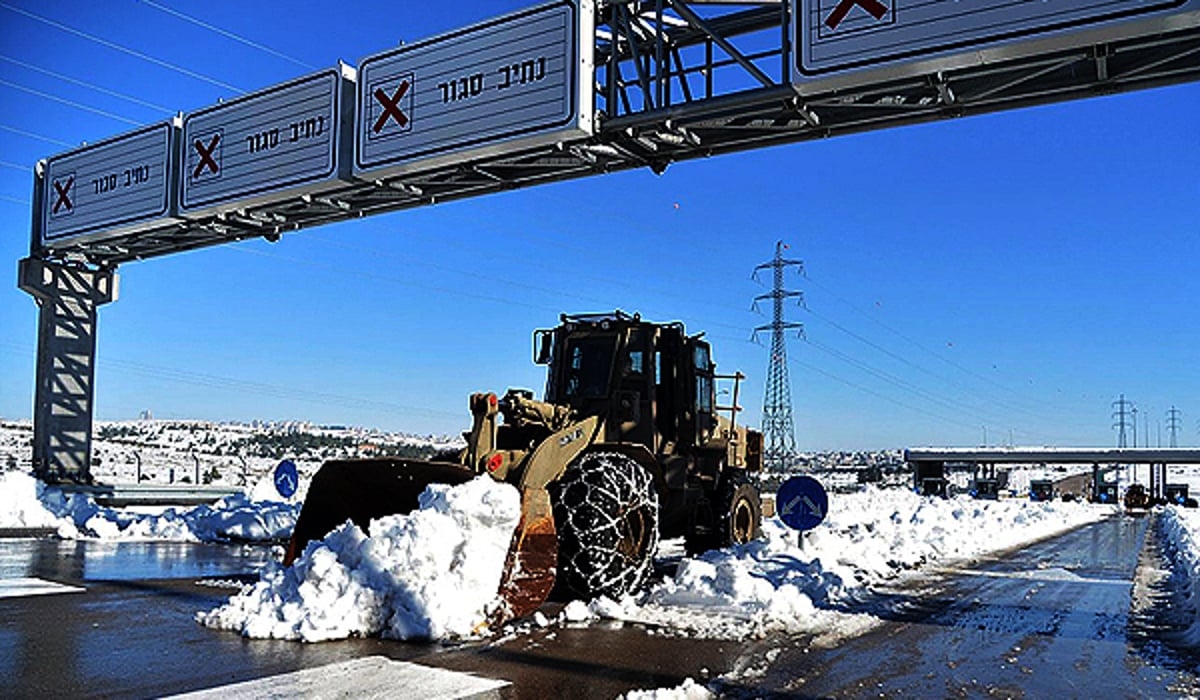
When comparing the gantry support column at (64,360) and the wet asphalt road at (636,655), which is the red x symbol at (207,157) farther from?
the wet asphalt road at (636,655)

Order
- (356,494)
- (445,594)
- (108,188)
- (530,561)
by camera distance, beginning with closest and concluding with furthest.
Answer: (445,594)
(530,561)
(356,494)
(108,188)

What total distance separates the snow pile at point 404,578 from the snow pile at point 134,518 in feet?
31.5

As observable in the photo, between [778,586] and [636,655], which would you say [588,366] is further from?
[636,655]

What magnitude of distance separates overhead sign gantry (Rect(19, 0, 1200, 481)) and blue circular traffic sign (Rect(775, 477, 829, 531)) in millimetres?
4426

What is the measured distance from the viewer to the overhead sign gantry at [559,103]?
10125 mm

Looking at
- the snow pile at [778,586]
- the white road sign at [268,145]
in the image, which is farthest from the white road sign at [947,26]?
the white road sign at [268,145]

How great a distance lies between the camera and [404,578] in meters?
8.43

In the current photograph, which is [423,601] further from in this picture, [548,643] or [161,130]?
[161,130]

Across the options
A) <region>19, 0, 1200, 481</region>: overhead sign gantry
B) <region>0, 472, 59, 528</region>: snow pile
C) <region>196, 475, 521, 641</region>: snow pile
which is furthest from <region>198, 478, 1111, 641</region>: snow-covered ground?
<region>0, 472, 59, 528</region>: snow pile

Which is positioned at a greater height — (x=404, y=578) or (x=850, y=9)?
(x=850, y=9)

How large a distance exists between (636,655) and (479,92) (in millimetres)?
8564

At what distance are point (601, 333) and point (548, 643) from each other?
5102mm

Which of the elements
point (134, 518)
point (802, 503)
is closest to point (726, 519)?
point (802, 503)

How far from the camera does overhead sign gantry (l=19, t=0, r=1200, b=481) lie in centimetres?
1012
